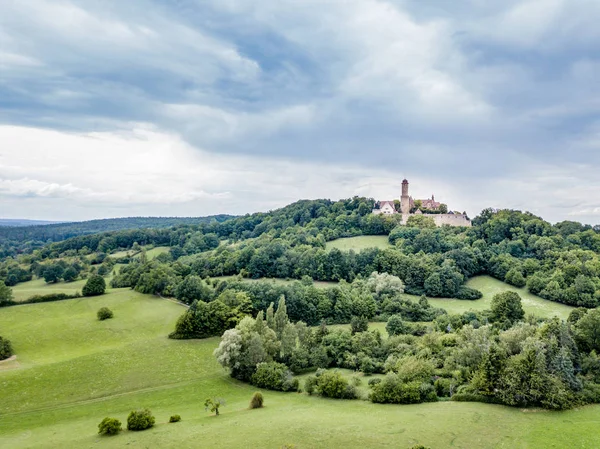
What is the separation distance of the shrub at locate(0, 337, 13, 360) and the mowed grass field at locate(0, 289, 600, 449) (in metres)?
1.28

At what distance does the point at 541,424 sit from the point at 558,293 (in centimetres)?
A: 5315

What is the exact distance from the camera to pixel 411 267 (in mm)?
87625

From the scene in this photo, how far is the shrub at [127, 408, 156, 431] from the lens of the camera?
103 ft

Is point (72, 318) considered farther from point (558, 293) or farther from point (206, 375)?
point (558, 293)

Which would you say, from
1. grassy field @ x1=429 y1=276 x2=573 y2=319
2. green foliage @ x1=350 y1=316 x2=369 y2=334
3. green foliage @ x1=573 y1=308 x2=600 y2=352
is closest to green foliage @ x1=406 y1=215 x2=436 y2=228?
grassy field @ x1=429 y1=276 x2=573 y2=319

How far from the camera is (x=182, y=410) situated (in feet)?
122

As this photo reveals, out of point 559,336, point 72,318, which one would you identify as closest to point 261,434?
point 559,336

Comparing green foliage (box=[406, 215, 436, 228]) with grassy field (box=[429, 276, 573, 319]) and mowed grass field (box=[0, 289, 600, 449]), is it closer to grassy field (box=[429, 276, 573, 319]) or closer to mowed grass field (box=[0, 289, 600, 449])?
grassy field (box=[429, 276, 573, 319])

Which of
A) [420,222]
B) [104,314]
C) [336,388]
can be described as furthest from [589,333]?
[420,222]

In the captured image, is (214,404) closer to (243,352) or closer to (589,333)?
(243,352)

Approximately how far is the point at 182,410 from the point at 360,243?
277 ft

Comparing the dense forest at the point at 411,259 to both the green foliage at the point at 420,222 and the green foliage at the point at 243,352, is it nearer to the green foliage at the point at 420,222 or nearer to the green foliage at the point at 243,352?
the green foliage at the point at 420,222

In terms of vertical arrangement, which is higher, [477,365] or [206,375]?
[477,365]

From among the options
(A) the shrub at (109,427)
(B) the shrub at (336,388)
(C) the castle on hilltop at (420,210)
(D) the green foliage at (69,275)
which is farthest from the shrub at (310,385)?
(C) the castle on hilltop at (420,210)
